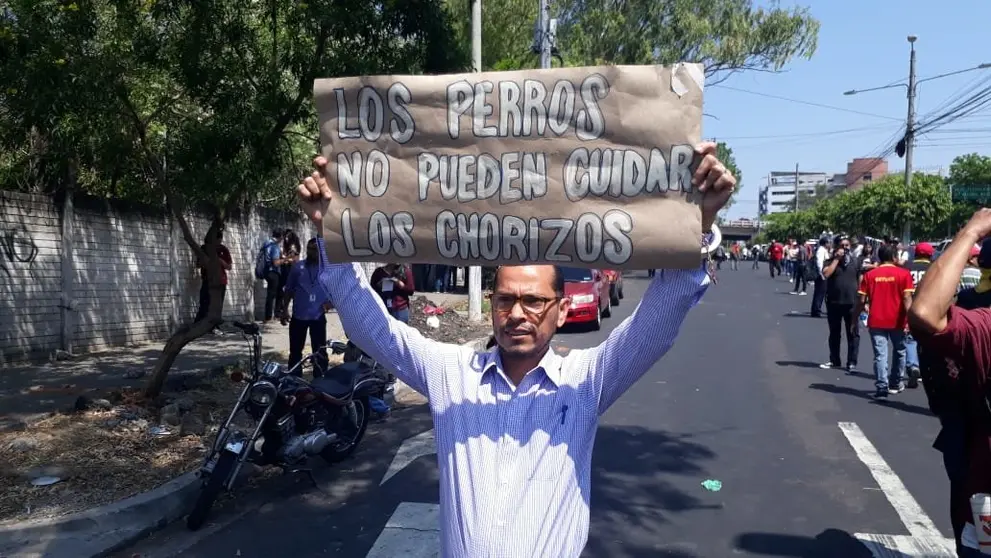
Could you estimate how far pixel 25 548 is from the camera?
16.7 feet

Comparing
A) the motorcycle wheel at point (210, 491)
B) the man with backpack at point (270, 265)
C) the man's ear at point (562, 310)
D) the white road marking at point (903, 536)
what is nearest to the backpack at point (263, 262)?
the man with backpack at point (270, 265)

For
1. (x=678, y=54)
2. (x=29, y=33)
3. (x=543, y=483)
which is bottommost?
(x=543, y=483)

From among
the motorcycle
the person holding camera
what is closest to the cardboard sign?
the motorcycle

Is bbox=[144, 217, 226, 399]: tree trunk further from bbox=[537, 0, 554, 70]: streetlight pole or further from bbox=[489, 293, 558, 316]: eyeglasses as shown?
→ bbox=[537, 0, 554, 70]: streetlight pole

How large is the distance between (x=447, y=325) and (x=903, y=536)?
11524 millimetres

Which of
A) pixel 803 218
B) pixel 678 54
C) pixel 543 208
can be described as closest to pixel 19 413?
pixel 543 208

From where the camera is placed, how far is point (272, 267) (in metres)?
16.3

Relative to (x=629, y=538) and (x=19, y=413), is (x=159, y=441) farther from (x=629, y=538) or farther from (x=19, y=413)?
(x=629, y=538)

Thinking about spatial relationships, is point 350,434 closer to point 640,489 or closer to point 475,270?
point 640,489

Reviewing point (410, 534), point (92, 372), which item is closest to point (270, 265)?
point (92, 372)

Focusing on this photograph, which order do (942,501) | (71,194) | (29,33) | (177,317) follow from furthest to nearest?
(177,317), (71,194), (29,33), (942,501)

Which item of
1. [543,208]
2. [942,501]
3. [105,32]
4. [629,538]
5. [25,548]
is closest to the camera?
[543,208]

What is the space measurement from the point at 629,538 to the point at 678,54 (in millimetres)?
30157

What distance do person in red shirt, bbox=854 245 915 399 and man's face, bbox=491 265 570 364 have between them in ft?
27.6
